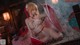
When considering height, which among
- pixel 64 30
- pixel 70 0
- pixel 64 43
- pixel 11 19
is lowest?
pixel 64 43

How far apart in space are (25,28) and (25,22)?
14cm

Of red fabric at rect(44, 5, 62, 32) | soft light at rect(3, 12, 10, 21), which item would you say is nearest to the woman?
red fabric at rect(44, 5, 62, 32)

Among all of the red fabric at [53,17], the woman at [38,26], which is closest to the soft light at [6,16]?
the woman at [38,26]

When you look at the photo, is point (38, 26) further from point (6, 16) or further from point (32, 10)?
point (6, 16)

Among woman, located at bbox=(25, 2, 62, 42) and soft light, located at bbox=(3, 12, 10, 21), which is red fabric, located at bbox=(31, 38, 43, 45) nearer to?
woman, located at bbox=(25, 2, 62, 42)

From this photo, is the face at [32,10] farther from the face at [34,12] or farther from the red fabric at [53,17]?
the red fabric at [53,17]

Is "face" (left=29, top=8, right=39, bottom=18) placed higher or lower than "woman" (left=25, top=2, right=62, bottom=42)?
higher

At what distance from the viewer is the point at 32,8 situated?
13.2 feet

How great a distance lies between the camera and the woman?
3.89 metres

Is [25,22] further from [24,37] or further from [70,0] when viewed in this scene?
[70,0]

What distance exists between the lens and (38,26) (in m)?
3.94

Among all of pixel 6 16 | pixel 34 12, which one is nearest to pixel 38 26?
pixel 34 12

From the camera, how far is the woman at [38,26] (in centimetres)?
389

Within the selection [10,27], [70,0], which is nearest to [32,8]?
[10,27]
